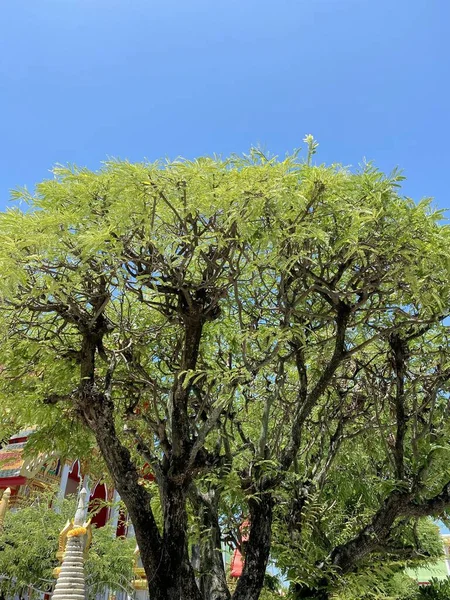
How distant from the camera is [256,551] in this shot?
242 inches

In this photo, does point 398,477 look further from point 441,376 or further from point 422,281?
point 422,281

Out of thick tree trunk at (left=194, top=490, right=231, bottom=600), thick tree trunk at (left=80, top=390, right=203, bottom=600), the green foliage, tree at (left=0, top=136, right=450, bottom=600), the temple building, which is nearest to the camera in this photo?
tree at (left=0, top=136, right=450, bottom=600)

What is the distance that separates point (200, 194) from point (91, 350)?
7.97 feet

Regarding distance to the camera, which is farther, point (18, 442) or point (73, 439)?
point (18, 442)

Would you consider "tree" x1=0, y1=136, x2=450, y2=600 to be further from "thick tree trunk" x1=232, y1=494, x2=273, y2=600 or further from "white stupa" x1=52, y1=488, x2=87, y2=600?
"white stupa" x1=52, y1=488, x2=87, y2=600

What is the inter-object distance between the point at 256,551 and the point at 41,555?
1006 cm

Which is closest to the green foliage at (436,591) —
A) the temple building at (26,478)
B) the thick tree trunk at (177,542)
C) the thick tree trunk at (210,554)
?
the thick tree trunk at (210,554)

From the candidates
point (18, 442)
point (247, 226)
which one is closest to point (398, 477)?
point (247, 226)

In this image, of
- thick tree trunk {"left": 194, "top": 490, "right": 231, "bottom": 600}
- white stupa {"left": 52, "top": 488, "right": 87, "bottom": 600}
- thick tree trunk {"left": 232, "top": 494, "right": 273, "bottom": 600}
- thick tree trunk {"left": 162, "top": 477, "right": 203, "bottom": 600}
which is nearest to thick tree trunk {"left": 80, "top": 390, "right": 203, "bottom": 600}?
thick tree trunk {"left": 162, "top": 477, "right": 203, "bottom": 600}

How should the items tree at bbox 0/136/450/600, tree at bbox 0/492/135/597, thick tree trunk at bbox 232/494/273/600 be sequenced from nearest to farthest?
tree at bbox 0/136/450/600, thick tree trunk at bbox 232/494/273/600, tree at bbox 0/492/135/597

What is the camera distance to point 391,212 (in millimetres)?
5211

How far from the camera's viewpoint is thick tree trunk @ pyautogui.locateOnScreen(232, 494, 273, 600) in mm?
5980

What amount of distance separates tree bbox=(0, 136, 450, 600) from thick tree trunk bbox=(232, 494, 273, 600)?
2cm

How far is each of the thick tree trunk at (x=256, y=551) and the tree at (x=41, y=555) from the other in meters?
8.58
